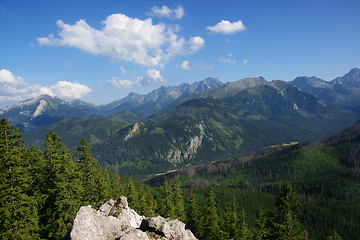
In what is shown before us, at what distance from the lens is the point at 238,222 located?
4419 cm

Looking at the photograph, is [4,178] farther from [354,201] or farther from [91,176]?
[354,201]

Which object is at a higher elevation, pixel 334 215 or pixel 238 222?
pixel 238 222

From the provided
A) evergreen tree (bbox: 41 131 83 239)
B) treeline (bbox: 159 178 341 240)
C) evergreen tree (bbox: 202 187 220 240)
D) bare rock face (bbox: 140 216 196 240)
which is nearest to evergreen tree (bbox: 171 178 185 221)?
treeline (bbox: 159 178 341 240)

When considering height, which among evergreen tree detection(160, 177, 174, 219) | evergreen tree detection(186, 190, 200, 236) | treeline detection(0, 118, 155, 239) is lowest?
evergreen tree detection(186, 190, 200, 236)

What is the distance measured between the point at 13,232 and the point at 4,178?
6.69m

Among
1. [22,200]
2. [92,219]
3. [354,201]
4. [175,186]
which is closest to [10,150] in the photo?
[22,200]

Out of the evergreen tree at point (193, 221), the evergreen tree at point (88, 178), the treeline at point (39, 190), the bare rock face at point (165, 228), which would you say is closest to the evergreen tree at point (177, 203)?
the evergreen tree at point (193, 221)

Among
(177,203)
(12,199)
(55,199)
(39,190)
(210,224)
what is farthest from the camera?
(177,203)

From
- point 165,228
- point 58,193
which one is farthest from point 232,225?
point 58,193

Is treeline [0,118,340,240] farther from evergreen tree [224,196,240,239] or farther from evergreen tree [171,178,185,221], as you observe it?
evergreen tree [171,178,185,221]

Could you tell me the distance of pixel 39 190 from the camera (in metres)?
32.8

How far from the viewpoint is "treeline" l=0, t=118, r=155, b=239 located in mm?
24969

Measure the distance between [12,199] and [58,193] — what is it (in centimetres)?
653

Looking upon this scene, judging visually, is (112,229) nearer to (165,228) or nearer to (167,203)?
(165,228)
